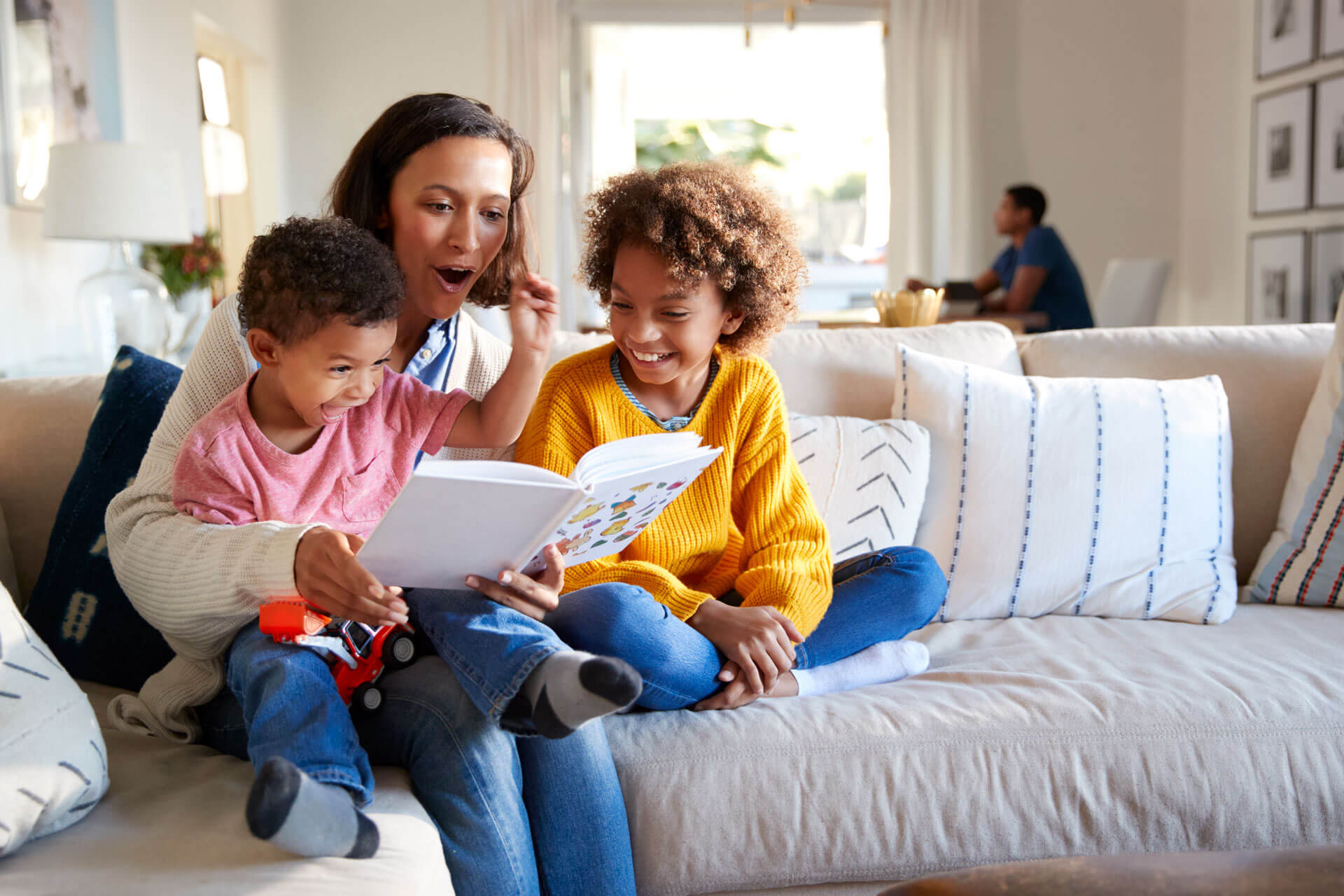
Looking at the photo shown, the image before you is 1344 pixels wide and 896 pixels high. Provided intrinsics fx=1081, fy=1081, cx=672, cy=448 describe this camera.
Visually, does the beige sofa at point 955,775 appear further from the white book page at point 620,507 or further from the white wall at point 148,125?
the white wall at point 148,125

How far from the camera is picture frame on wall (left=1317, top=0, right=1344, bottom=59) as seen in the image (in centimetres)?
420

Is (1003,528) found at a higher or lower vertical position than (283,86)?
lower

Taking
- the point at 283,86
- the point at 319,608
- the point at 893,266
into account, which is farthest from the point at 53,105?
the point at 893,266

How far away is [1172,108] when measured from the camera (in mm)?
5707

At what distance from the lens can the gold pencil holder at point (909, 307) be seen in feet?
7.97

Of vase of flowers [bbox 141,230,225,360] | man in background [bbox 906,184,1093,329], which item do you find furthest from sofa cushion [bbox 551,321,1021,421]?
man in background [bbox 906,184,1093,329]

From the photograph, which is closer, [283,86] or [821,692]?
[821,692]

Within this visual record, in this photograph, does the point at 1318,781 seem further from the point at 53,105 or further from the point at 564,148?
the point at 564,148

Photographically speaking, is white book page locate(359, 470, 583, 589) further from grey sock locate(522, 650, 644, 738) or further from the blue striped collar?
the blue striped collar

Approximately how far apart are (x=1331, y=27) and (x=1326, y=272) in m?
0.95

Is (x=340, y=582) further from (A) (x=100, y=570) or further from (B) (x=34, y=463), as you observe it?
(B) (x=34, y=463)

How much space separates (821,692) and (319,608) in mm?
646

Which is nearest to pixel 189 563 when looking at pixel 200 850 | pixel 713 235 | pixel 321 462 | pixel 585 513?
pixel 321 462

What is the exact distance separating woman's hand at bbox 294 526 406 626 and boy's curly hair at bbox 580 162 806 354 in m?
0.59
